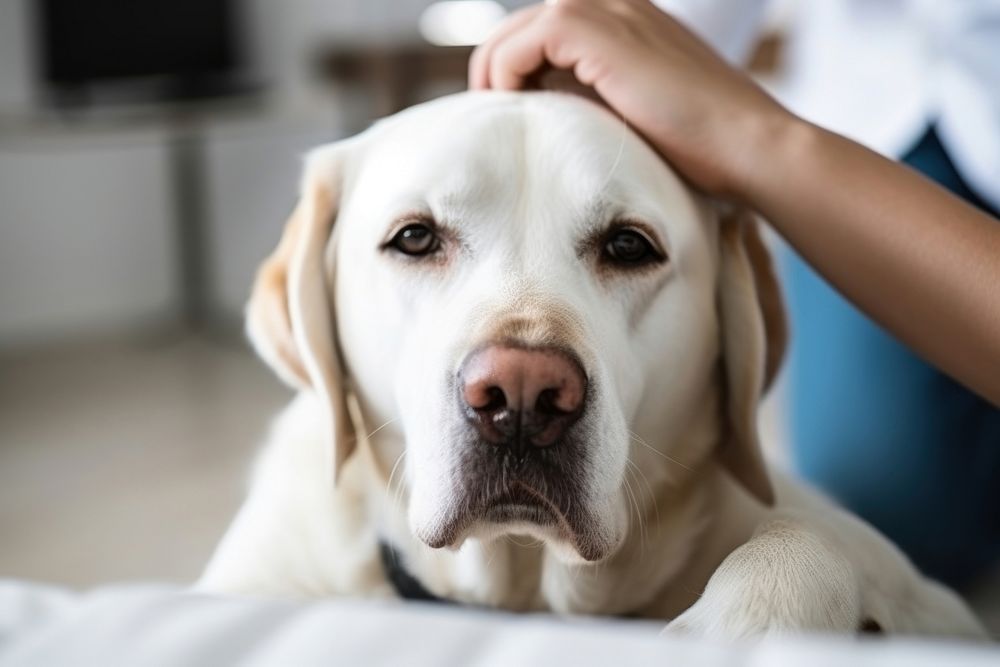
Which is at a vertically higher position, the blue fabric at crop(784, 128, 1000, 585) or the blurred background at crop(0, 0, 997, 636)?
the blue fabric at crop(784, 128, 1000, 585)

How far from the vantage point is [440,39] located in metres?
6.77

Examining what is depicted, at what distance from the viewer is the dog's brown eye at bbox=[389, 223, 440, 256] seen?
1.37 meters

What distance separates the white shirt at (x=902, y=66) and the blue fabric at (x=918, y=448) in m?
0.06

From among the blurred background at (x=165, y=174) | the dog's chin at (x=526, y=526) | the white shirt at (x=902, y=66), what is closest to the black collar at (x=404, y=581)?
the dog's chin at (x=526, y=526)

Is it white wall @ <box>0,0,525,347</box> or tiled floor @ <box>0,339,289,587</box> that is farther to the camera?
white wall @ <box>0,0,525,347</box>

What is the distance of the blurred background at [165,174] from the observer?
4910mm

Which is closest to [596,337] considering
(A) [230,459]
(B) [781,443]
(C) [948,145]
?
(C) [948,145]

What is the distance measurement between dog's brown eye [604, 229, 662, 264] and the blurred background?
303 cm

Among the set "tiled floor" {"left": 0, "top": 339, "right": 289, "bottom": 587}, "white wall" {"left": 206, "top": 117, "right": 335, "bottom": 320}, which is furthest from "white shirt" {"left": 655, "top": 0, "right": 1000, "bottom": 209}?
"white wall" {"left": 206, "top": 117, "right": 335, "bottom": 320}

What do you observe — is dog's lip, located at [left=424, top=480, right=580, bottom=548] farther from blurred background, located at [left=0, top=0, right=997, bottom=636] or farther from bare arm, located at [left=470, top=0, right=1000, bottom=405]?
blurred background, located at [left=0, top=0, right=997, bottom=636]

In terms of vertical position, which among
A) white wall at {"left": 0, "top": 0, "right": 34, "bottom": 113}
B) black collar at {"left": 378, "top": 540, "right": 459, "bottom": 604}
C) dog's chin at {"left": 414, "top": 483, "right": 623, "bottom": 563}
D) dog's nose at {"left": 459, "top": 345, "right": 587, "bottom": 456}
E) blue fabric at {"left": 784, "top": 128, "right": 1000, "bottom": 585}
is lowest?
white wall at {"left": 0, "top": 0, "right": 34, "bottom": 113}

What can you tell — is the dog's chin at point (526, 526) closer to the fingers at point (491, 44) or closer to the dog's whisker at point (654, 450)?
the dog's whisker at point (654, 450)

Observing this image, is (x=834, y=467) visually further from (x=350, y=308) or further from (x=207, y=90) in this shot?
(x=207, y=90)

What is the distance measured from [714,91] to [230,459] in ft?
10.3
